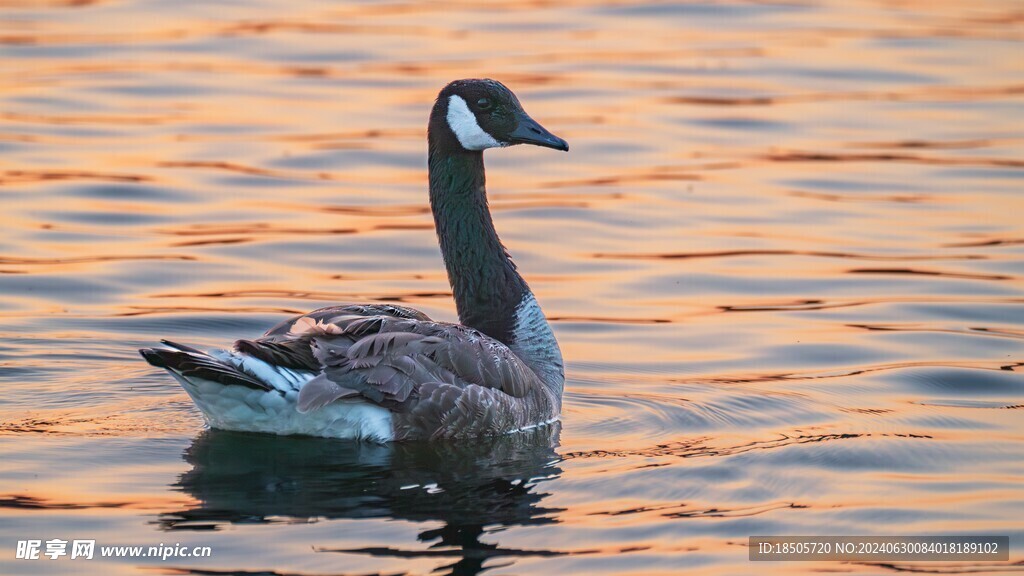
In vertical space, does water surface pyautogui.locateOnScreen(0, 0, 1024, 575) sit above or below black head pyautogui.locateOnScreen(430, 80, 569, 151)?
below

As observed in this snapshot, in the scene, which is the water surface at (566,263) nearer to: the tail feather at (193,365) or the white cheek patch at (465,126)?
the tail feather at (193,365)

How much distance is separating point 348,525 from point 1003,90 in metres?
15.0

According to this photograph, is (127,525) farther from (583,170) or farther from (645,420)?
(583,170)

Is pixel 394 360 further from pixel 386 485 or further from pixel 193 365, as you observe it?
pixel 193 365

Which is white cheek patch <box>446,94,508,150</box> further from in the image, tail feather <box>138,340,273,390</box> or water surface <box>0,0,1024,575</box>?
tail feather <box>138,340,273,390</box>

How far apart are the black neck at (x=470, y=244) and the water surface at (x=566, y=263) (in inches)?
35.8

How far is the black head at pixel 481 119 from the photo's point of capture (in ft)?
37.8

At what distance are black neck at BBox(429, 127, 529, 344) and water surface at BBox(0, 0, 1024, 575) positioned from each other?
0.91 metres

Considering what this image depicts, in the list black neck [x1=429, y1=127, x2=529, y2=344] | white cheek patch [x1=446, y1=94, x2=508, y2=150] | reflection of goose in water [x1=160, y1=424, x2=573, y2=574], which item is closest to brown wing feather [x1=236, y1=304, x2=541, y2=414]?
reflection of goose in water [x1=160, y1=424, x2=573, y2=574]

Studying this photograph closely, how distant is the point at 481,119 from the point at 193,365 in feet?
10.1

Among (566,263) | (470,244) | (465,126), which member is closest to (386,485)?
(470,244)

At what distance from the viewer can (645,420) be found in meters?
11.1

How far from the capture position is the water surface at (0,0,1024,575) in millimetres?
9102

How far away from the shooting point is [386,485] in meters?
9.45
